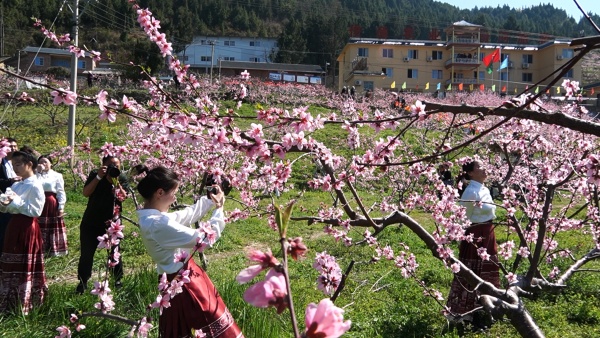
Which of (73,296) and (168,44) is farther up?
(168,44)

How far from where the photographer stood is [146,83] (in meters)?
3.75

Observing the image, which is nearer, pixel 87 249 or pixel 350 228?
pixel 350 228

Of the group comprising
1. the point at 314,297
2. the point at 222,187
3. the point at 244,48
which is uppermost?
the point at 244,48

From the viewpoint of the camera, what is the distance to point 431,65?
50.7m

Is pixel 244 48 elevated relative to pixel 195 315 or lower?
elevated

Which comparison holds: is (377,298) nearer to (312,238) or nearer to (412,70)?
(312,238)

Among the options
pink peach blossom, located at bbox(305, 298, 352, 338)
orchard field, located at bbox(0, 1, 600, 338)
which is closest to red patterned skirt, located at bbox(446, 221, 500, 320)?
orchard field, located at bbox(0, 1, 600, 338)

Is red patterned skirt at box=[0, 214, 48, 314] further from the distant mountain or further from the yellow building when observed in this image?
the yellow building

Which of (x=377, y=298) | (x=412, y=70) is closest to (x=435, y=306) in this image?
(x=377, y=298)

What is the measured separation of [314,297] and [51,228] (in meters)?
3.90

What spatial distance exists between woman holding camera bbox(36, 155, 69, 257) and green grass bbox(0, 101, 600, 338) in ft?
0.64

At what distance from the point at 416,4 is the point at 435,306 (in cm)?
11832

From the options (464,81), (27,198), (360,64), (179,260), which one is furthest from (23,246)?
(464,81)

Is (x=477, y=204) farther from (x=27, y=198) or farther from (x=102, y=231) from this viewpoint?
(x=27, y=198)
